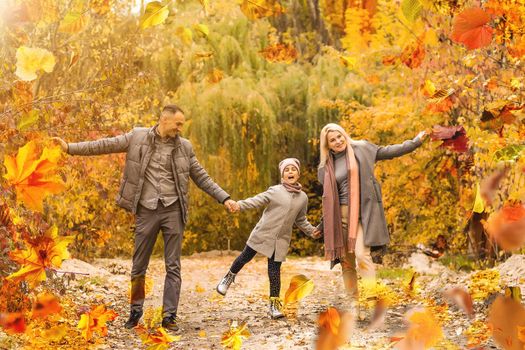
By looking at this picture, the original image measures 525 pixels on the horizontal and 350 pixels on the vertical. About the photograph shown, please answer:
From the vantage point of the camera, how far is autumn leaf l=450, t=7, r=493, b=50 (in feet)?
4.66

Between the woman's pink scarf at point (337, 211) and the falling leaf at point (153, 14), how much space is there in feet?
12.7

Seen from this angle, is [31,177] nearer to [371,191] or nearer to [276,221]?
[371,191]

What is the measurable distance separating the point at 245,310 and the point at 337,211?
178 centimetres

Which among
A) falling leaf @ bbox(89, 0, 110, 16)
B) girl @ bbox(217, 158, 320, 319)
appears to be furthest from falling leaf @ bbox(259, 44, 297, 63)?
girl @ bbox(217, 158, 320, 319)

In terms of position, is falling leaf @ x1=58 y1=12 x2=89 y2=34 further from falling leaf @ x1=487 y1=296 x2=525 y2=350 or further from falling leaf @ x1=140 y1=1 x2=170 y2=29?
falling leaf @ x1=487 y1=296 x2=525 y2=350

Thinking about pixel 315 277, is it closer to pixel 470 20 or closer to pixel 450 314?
pixel 450 314

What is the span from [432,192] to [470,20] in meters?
10.6

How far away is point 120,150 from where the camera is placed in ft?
17.5

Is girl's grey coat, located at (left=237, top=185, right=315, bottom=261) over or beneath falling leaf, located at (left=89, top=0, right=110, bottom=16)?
beneath

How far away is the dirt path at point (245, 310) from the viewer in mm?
4883

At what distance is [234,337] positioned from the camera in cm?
445

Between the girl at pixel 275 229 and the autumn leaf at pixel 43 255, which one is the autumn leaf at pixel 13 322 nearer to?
the autumn leaf at pixel 43 255

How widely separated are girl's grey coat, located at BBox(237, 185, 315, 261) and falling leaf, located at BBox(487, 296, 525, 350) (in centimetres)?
444

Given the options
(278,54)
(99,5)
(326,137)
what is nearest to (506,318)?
(278,54)
